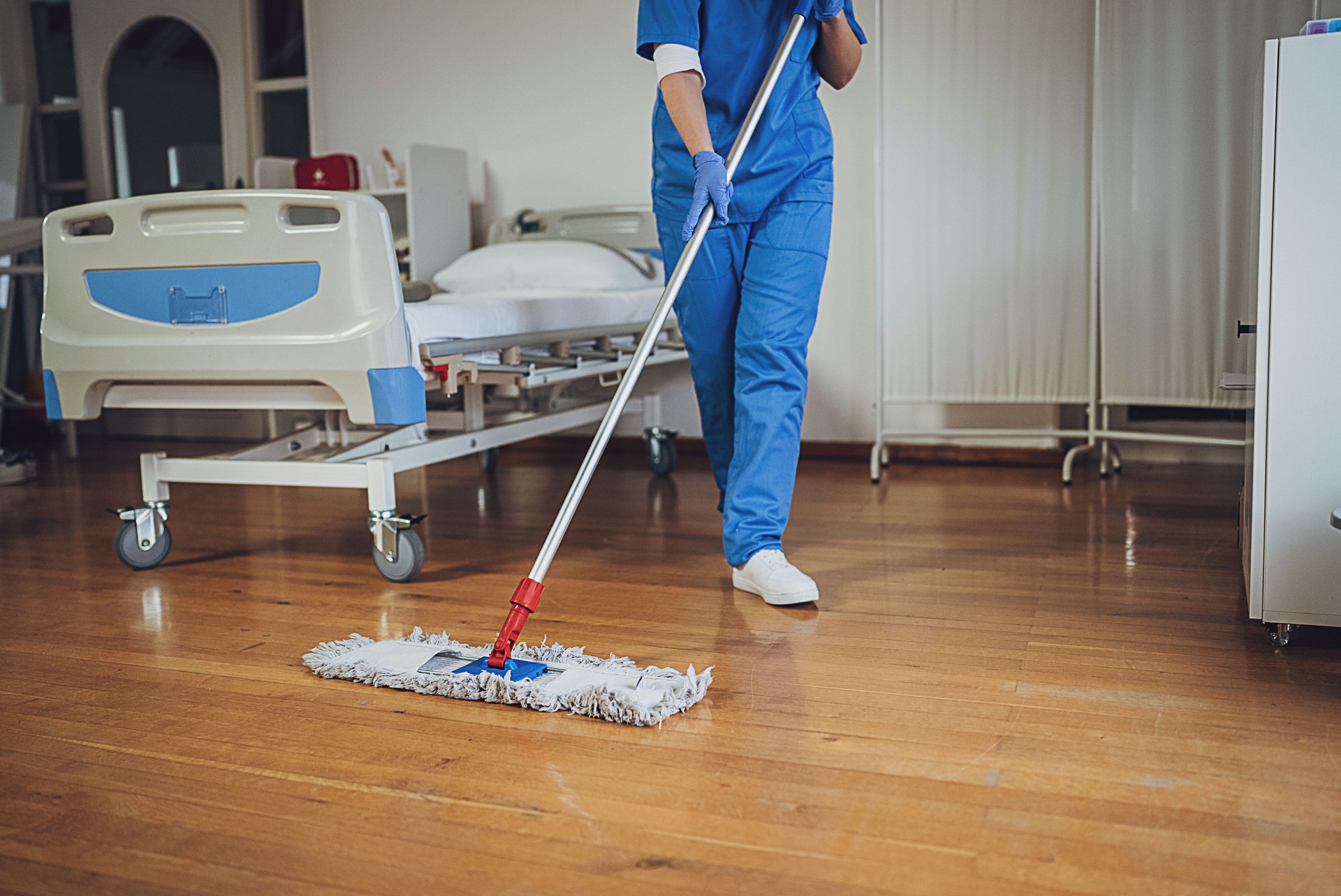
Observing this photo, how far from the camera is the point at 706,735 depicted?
1356mm

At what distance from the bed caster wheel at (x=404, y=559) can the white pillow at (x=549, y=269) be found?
4.29 feet

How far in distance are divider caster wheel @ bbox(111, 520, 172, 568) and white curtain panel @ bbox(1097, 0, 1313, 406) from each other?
249 centimetres

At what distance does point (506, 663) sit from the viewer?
154cm

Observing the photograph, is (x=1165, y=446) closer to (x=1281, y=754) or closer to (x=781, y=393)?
(x=781, y=393)

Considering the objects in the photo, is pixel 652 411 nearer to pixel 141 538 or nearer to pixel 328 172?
pixel 328 172

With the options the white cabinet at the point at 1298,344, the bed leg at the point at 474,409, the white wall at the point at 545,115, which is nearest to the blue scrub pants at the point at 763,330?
the white cabinet at the point at 1298,344

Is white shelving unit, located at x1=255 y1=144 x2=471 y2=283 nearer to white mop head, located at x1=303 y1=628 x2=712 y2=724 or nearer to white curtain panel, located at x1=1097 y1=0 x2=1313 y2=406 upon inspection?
white curtain panel, located at x1=1097 y1=0 x2=1313 y2=406

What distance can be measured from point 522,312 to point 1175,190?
1.82 m

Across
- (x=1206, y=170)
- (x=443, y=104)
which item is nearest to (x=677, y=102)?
(x=1206, y=170)

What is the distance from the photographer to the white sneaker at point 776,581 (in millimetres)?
1936

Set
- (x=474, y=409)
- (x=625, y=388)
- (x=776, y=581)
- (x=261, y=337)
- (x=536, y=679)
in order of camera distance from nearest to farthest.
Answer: (x=536, y=679) < (x=625, y=388) < (x=776, y=581) < (x=261, y=337) < (x=474, y=409)

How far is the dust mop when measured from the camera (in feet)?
4.68

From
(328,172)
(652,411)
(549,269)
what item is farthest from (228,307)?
(328,172)

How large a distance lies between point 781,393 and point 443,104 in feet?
9.38
